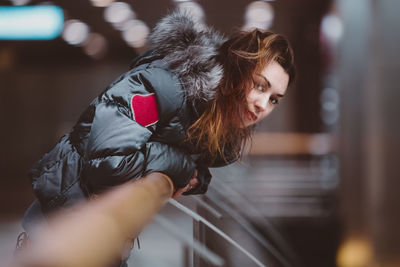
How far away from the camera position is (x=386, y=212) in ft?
9.02

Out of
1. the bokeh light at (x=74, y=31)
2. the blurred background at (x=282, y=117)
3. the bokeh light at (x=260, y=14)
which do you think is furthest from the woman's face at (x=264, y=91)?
the bokeh light at (x=74, y=31)

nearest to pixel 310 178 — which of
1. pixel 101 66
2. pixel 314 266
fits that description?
pixel 314 266

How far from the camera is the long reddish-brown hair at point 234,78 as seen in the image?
2.59ft

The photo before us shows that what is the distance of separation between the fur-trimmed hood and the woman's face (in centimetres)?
8

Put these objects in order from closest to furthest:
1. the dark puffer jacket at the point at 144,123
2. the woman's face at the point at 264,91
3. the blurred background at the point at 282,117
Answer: the dark puffer jacket at the point at 144,123 < the woman's face at the point at 264,91 < the blurred background at the point at 282,117

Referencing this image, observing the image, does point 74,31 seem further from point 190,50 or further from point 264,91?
point 264,91

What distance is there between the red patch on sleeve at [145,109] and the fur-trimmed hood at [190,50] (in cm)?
7

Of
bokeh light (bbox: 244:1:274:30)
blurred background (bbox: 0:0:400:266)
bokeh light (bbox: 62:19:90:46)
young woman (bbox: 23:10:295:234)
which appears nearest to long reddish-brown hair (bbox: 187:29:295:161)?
young woman (bbox: 23:10:295:234)

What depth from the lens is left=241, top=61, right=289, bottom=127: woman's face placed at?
0.83m

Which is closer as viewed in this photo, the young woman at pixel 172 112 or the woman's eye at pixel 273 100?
the young woman at pixel 172 112

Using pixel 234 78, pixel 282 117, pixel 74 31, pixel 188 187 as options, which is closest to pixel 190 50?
pixel 234 78

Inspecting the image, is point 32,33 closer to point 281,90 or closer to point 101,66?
point 101,66

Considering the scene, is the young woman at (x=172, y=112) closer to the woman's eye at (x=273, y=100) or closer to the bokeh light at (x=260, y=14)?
the woman's eye at (x=273, y=100)

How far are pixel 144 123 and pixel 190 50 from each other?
0.18 metres
